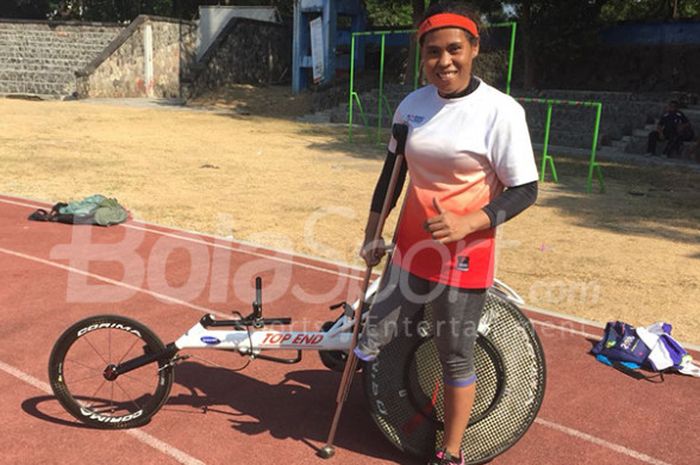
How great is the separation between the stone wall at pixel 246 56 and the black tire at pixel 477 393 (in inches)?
1091

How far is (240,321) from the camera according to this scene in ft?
11.9

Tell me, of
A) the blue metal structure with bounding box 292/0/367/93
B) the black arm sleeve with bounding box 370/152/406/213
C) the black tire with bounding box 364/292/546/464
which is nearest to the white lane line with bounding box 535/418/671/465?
the black tire with bounding box 364/292/546/464

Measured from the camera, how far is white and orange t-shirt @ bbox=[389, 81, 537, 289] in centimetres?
269

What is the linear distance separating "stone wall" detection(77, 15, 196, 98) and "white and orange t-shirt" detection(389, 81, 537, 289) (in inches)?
1091

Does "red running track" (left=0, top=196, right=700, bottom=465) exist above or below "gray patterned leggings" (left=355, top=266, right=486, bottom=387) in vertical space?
below

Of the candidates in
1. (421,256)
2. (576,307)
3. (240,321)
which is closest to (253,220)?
(576,307)

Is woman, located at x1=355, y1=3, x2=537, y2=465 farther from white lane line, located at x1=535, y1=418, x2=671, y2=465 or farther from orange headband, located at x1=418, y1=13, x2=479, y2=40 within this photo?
white lane line, located at x1=535, y1=418, x2=671, y2=465

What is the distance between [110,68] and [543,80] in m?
19.0

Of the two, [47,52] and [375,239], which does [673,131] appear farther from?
[47,52]

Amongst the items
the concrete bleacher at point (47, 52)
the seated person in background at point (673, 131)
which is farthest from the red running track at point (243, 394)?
the concrete bleacher at point (47, 52)

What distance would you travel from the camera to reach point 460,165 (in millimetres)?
2758

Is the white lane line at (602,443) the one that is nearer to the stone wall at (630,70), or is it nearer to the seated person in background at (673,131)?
the seated person in background at (673,131)

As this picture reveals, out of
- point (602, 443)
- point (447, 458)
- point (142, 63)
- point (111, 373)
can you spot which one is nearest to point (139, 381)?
point (111, 373)

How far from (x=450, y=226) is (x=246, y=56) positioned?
103ft
